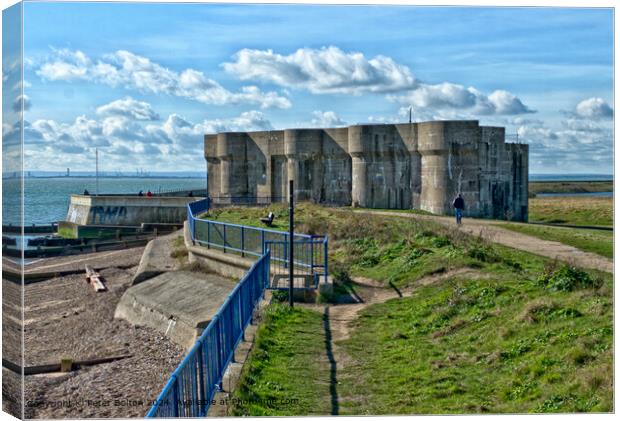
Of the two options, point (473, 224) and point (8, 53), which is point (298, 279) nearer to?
point (8, 53)

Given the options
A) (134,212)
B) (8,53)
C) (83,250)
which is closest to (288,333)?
(8,53)

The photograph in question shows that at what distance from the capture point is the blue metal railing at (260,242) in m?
17.2

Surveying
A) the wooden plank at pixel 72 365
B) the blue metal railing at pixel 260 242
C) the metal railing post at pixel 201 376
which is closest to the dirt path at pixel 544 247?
the blue metal railing at pixel 260 242

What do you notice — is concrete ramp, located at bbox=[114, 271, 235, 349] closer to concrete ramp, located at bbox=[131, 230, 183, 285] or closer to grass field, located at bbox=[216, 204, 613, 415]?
concrete ramp, located at bbox=[131, 230, 183, 285]

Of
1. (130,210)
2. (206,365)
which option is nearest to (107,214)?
(130,210)

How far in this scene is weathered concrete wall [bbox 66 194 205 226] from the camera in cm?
4528

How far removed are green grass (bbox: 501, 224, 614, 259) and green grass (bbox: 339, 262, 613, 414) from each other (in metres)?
6.13

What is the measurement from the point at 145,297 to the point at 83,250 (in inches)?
759

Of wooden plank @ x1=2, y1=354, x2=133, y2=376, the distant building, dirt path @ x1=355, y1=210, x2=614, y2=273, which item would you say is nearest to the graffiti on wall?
the distant building

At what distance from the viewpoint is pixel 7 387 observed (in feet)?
27.9


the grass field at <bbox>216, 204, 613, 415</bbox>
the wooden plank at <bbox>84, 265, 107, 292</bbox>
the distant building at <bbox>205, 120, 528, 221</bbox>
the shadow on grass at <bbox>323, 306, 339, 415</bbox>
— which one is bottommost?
the wooden plank at <bbox>84, 265, 107, 292</bbox>

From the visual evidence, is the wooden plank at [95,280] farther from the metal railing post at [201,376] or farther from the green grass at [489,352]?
the metal railing post at [201,376]

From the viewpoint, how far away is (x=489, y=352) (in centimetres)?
1036

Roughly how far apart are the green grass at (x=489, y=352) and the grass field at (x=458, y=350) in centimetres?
2
